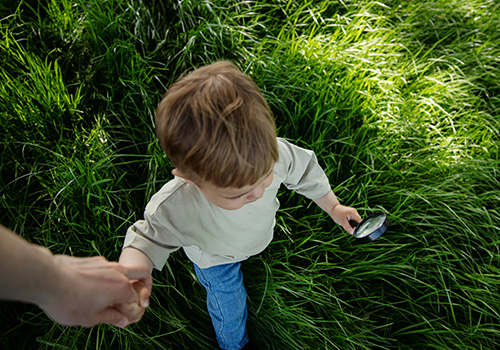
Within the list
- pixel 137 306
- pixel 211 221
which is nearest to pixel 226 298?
pixel 211 221

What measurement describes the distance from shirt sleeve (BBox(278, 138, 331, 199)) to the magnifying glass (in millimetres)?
168

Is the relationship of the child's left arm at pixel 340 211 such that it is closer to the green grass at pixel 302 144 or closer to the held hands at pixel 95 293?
the green grass at pixel 302 144

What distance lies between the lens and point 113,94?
1797mm

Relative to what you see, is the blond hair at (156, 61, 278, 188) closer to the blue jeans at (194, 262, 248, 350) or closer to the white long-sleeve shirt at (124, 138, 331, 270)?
the white long-sleeve shirt at (124, 138, 331, 270)

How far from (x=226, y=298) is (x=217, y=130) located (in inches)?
28.3

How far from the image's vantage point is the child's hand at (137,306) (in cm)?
88

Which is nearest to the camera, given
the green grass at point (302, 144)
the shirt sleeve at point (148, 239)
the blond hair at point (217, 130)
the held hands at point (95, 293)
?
the held hands at point (95, 293)

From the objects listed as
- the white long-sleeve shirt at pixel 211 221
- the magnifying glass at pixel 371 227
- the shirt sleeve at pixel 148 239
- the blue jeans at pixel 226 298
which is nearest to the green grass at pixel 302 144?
the blue jeans at pixel 226 298

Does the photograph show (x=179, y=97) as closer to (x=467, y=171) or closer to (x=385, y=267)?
(x=385, y=267)

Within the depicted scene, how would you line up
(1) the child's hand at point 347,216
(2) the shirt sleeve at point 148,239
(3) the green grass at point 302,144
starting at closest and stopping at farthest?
(2) the shirt sleeve at point 148,239 → (1) the child's hand at point 347,216 → (3) the green grass at point 302,144

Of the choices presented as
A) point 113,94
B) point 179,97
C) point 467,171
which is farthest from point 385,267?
Result: point 113,94

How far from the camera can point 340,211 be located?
1378mm

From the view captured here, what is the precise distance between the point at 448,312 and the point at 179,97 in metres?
1.35

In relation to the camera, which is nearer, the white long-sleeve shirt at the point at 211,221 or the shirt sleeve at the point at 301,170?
the white long-sleeve shirt at the point at 211,221
